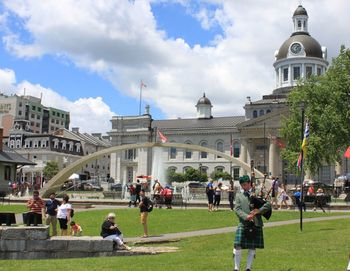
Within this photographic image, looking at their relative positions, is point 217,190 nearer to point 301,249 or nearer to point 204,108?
point 301,249

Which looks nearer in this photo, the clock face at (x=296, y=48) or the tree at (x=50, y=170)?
the tree at (x=50, y=170)

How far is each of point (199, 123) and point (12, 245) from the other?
105185 mm

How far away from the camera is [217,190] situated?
110ft

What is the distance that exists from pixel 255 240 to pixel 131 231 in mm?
11680

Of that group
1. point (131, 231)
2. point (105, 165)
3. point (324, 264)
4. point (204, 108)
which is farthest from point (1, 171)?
point (105, 165)

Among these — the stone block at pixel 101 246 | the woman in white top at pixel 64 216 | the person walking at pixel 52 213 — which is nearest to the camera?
the stone block at pixel 101 246

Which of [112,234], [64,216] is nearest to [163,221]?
[64,216]

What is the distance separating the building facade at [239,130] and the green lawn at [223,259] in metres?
81.3

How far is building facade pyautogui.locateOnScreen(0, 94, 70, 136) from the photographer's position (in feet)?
473

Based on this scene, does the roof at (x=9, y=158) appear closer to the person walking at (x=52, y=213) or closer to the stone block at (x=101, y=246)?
the person walking at (x=52, y=213)

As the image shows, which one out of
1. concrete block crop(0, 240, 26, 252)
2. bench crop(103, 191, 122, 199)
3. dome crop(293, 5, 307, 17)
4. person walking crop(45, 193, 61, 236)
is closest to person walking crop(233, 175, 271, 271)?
concrete block crop(0, 240, 26, 252)

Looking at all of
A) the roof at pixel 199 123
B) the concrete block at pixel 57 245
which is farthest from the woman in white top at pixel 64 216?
the roof at pixel 199 123

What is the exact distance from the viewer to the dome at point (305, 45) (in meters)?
109

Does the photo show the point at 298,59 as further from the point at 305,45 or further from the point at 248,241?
the point at 248,241
